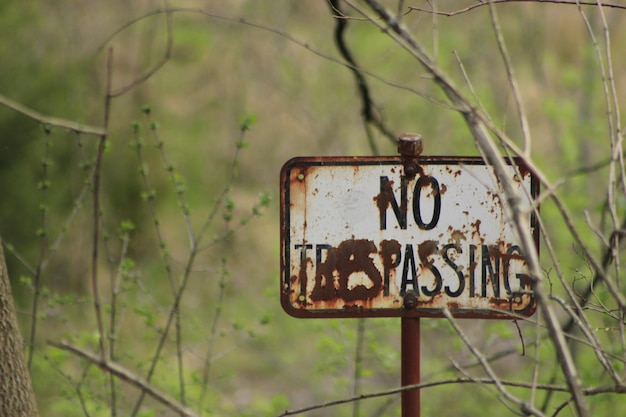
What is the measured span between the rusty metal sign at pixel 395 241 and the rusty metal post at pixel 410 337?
0.5 inches

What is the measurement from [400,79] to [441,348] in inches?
111

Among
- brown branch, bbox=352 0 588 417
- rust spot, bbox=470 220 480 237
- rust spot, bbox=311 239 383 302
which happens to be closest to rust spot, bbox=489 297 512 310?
rust spot, bbox=470 220 480 237

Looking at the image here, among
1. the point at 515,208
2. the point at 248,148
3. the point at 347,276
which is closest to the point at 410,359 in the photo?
the point at 347,276

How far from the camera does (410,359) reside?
6.02 feet

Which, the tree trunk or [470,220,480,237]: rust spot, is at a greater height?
[470,220,480,237]: rust spot

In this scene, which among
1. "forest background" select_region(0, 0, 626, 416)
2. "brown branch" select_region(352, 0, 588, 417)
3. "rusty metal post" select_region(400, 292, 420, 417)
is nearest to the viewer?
"brown branch" select_region(352, 0, 588, 417)

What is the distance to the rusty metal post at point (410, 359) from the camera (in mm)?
1817

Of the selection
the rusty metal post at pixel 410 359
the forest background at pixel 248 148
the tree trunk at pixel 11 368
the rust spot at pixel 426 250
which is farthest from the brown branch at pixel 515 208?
the forest background at pixel 248 148

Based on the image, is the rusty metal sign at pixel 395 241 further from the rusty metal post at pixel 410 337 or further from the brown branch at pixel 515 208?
the brown branch at pixel 515 208

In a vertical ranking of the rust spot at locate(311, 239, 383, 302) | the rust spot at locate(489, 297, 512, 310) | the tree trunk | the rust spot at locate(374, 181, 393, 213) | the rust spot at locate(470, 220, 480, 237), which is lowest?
the tree trunk

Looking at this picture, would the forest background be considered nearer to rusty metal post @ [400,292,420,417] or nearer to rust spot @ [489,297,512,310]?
rusty metal post @ [400,292,420,417]

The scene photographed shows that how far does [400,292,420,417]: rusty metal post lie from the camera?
71.6 inches

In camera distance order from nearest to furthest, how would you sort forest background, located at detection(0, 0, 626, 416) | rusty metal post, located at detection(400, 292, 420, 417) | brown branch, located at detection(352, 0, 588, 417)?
brown branch, located at detection(352, 0, 588, 417), rusty metal post, located at detection(400, 292, 420, 417), forest background, located at detection(0, 0, 626, 416)

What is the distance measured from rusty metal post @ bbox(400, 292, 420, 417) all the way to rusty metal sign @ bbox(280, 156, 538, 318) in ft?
0.06
